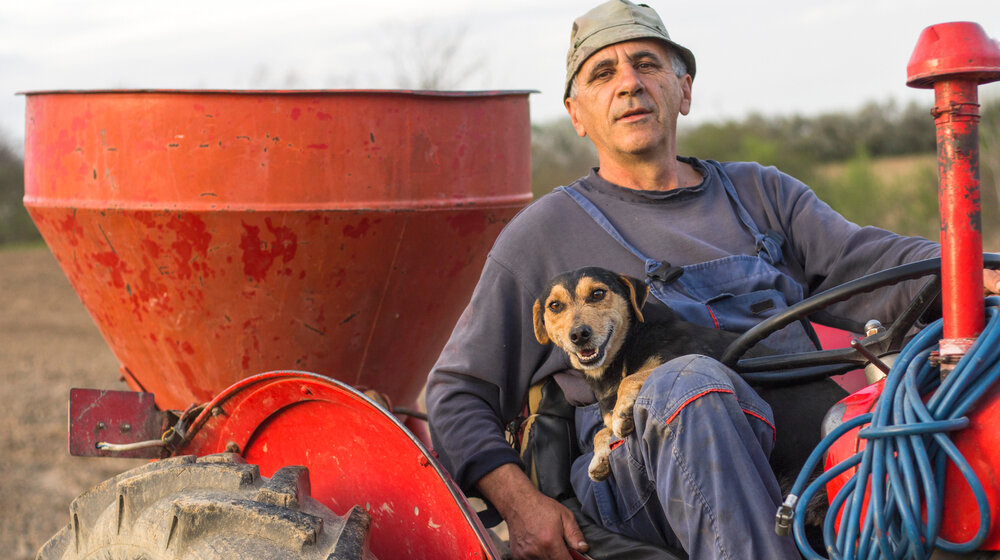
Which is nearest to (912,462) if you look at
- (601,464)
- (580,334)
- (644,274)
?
(601,464)

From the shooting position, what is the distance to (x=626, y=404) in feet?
6.74

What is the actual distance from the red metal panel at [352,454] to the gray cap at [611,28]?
49.6 inches

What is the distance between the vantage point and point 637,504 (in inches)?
80.3

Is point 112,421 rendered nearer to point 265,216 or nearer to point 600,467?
point 265,216

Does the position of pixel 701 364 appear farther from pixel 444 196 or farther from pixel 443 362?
pixel 444 196

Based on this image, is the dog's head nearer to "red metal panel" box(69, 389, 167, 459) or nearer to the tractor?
the tractor

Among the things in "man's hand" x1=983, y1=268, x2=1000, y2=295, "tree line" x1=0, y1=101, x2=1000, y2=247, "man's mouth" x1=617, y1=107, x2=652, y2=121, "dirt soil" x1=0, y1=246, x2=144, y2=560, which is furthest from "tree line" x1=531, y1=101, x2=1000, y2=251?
"man's hand" x1=983, y1=268, x2=1000, y2=295

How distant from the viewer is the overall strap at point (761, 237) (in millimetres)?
2492

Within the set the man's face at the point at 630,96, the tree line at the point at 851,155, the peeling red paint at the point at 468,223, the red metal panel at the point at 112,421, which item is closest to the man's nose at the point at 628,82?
the man's face at the point at 630,96

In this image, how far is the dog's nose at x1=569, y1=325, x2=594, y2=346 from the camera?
2.24 meters

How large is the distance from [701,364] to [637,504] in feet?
1.24

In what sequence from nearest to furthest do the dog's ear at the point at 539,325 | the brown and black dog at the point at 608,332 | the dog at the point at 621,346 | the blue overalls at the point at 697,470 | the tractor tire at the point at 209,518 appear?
the blue overalls at the point at 697,470, the tractor tire at the point at 209,518, the dog at the point at 621,346, the brown and black dog at the point at 608,332, the dog's ear at the point at 539,325

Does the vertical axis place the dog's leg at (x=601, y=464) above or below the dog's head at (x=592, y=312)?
below

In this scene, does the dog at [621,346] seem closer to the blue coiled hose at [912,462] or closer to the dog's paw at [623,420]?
the dog's paw at [623,420]
